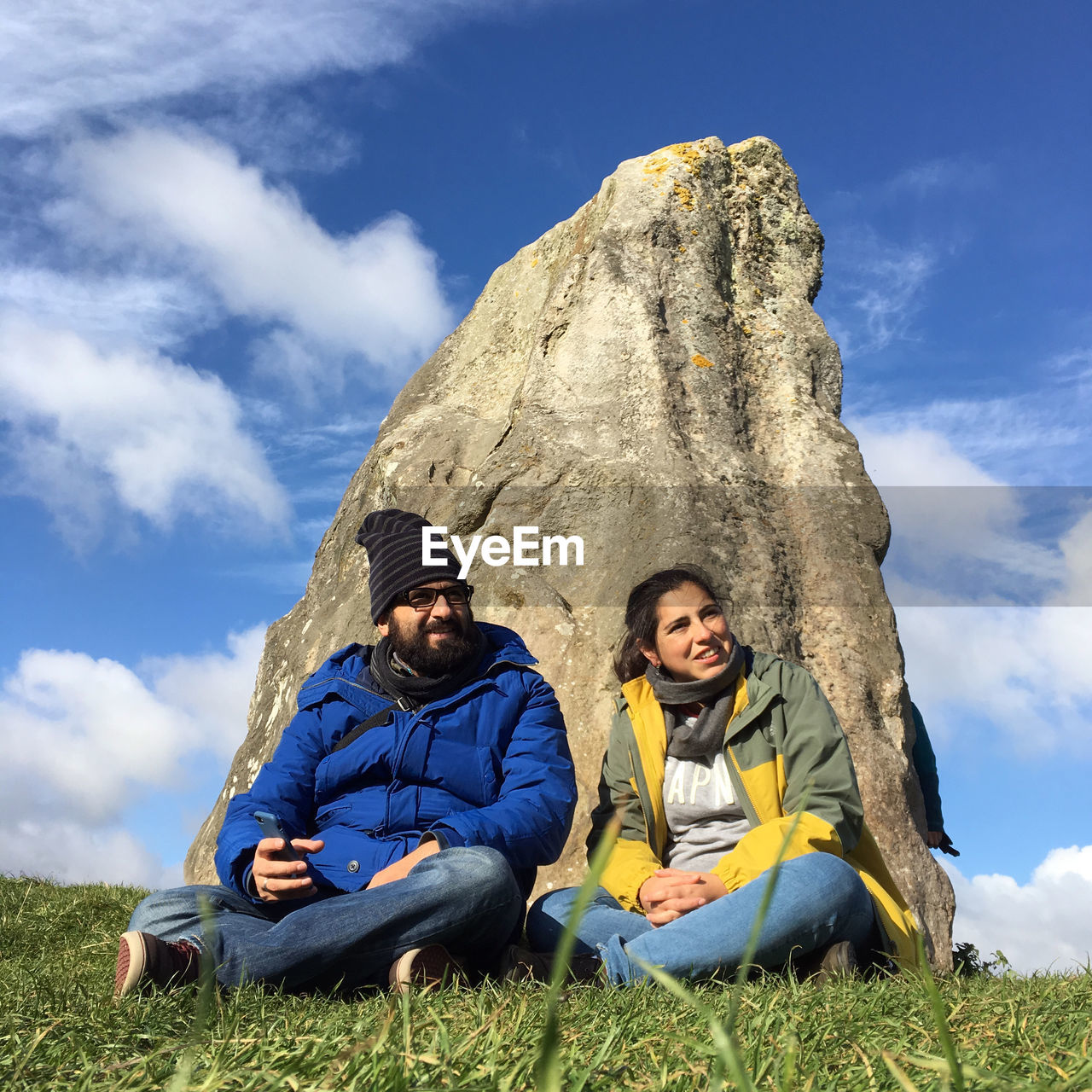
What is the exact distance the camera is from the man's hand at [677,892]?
3.44 m

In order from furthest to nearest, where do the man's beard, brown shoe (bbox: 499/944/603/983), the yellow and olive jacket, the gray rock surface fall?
the gray rock surface < the man's beard < the yellow and olive jacket < brown shoe (bbox: 499/944/603/983)

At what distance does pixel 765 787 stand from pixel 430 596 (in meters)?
1.70

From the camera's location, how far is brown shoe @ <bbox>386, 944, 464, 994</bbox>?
3.12m

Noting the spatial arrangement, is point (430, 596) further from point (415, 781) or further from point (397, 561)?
point (415, 781)

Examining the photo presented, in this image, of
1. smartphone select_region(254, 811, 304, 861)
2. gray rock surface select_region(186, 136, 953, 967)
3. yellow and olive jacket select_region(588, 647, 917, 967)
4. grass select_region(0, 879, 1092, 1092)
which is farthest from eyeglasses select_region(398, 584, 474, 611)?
grass select_region(0, 879, 1092, 1092)

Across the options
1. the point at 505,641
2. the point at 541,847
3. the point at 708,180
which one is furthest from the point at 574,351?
the point at 541,847

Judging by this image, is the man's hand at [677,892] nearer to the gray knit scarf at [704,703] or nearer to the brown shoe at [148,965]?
the gray knit scarf at [704,703]

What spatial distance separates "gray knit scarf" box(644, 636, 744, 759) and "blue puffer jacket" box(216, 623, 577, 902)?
18.6 inches

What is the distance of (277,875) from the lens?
3469mm

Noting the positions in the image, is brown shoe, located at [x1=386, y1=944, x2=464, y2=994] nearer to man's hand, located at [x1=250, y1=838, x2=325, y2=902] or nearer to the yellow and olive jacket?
man's hand, located at [x1=250, y1=838, x2=325, y2=902]

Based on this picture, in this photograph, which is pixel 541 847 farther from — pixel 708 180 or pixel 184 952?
pixel 708 180

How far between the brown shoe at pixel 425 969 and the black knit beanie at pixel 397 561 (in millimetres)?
1721

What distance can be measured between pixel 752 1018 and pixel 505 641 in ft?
8.44

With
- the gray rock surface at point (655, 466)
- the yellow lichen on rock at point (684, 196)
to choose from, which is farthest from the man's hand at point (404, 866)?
the yellow lichen on rock at point (684, 196)
